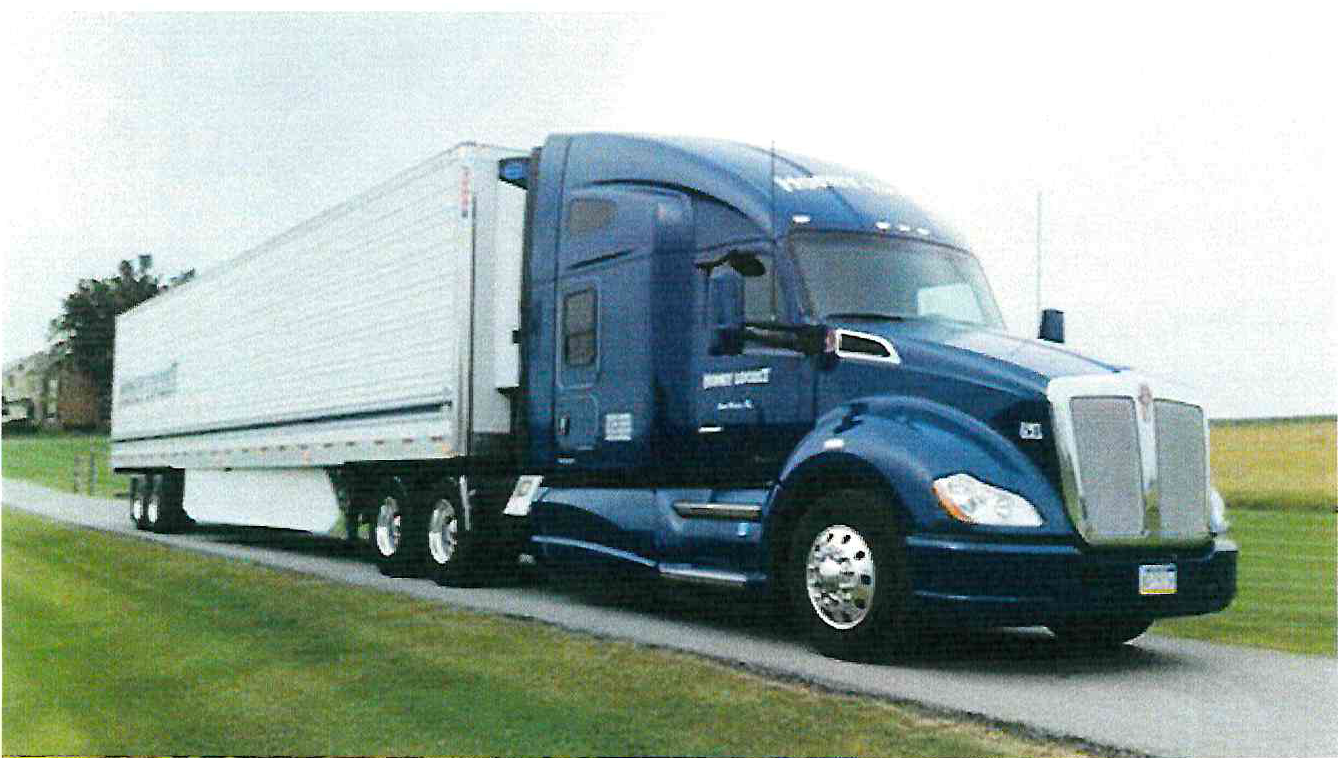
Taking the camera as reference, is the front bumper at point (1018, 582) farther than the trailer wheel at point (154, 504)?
No

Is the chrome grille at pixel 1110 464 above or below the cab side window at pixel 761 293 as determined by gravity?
below

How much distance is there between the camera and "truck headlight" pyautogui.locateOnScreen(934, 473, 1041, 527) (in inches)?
309

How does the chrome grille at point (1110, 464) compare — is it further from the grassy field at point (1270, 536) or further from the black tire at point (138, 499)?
the black tire at point (138, 499)

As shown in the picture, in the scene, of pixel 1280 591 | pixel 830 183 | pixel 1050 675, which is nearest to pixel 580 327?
pixel 830 183

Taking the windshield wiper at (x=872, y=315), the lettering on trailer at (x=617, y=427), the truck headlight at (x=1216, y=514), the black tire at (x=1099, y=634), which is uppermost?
the windshield wiper at (x=872, y=315)

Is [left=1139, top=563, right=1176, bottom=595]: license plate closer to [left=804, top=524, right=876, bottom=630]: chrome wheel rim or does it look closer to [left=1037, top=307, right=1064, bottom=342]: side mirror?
[left=804, top=524, right=876, bottom=630]: chrome wheel rim

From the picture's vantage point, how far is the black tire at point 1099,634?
358 inches

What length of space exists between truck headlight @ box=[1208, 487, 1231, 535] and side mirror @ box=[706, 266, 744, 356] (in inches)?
122

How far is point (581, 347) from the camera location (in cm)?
1102

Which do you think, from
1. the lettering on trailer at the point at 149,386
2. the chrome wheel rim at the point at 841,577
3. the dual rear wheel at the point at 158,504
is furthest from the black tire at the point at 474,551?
the lettering on trailer at the point at 149,386

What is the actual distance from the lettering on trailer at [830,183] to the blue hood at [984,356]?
3.93 feet

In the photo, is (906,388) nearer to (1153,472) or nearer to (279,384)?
(1153,472)

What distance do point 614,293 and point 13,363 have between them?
4.30 metres

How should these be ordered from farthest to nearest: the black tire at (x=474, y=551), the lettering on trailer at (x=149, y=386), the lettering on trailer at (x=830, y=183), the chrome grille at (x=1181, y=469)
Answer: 1. the lettering on trailer at (x=149, y=386)
2. the black tire at (x=474, y=551)
3. the lettering on trailer at (x=830, y=183)
4. the chrome grille at (x=1181, y=469)
